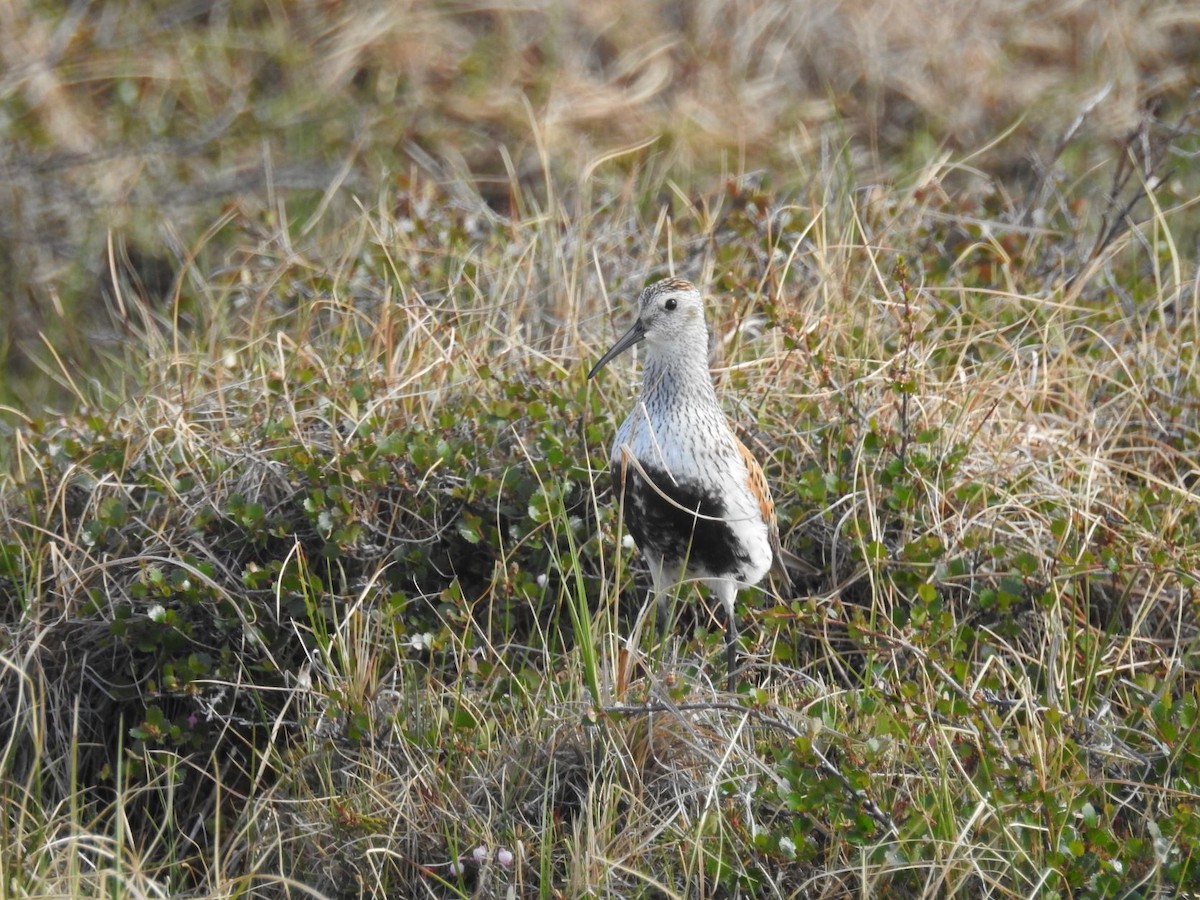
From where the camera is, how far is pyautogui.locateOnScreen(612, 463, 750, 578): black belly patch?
4250 mm

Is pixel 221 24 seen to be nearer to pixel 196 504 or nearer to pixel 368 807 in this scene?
pixel 196 504

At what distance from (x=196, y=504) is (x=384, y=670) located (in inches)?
35.0

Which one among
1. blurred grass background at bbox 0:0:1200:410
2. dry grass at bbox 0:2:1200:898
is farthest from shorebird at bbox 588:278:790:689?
blurred grass background at bbox 0:0:1200:410

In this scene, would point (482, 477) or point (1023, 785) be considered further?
point (482, 477)

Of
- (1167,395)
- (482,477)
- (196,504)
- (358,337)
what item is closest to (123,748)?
(196,504)

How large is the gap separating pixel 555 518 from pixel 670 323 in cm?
72

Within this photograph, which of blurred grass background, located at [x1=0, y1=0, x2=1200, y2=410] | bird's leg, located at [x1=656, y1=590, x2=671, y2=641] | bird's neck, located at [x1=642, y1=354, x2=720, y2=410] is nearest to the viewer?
bird's neck, located at [x1=642, y1=354, x2=720, y2=410]

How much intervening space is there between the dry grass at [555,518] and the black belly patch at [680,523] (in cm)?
13

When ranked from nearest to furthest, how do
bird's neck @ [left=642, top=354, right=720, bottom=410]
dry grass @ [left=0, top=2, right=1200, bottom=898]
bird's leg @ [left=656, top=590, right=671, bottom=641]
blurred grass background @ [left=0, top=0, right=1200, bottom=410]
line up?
dry grass @ [left=0, top=2, right=1200, bottom=898] < bird's neck @ [left=642, top=354, right=720, bottom=410] < bird's leg @ [left=656, top=590, right=671, bottom=641] < blurred grass background @ [left=0, top=0, right=1200, bottom=410]

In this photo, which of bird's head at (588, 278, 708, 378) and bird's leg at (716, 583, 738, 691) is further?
bird's head at (588, 278, 708, 378)

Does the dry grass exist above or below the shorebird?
below

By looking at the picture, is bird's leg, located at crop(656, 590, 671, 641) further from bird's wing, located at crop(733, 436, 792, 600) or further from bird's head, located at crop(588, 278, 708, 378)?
bird's head, located at crop(588, 278, 708, 378)

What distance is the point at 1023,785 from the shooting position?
12.2 ft

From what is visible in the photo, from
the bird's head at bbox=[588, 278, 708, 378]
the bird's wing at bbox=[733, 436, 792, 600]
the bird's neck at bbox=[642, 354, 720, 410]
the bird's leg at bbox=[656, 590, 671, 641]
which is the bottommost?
the bird's leg at bbox=[656, 590, 671, 641]
